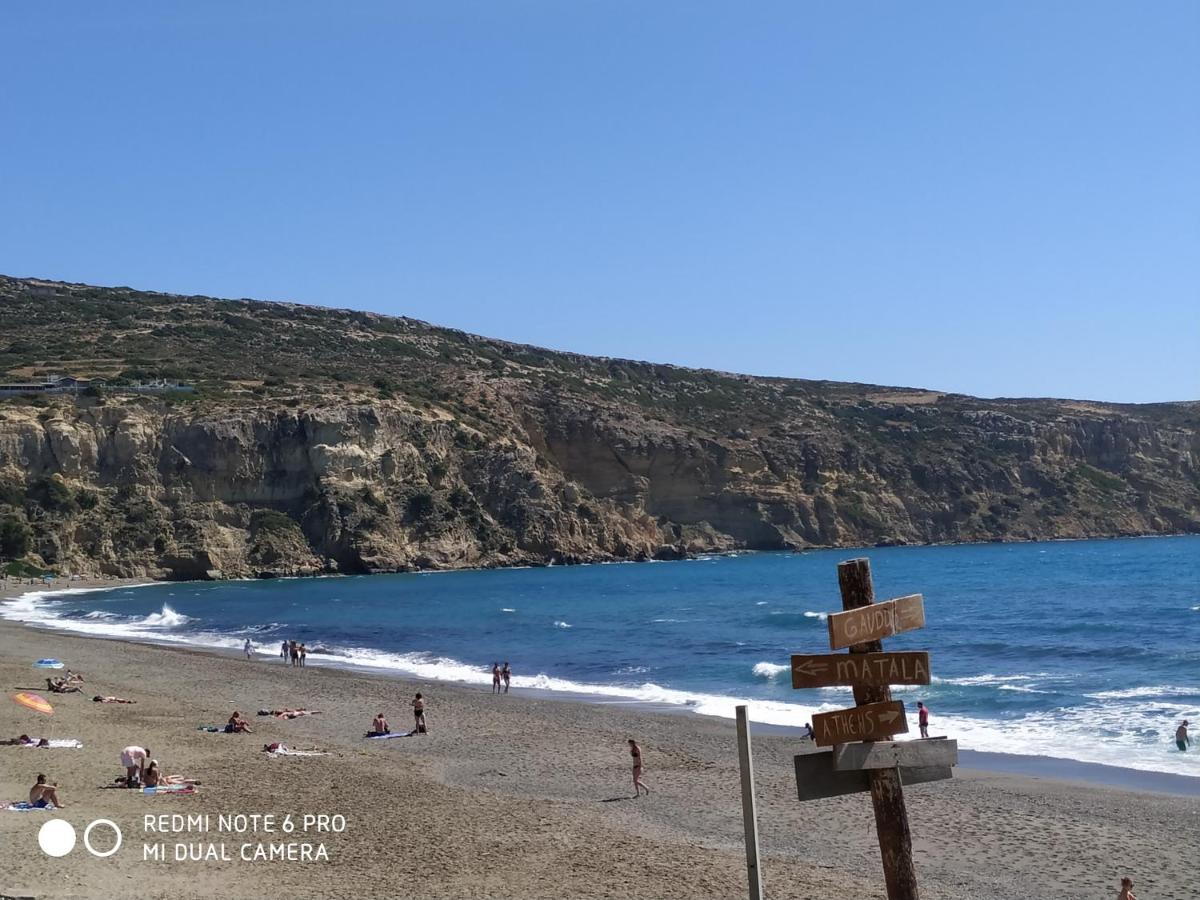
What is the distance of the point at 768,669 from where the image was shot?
116 ft

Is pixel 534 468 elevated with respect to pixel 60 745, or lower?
elevated

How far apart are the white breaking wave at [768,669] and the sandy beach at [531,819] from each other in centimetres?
874

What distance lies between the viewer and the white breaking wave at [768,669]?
34.7 m

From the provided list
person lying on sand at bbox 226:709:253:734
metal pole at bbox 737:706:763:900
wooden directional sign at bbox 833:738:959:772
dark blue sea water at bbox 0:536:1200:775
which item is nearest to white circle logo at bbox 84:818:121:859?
metal pole at bbox 737:706:763:900

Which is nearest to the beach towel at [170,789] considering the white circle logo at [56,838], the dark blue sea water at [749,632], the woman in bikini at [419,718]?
the white circle logo at [56,838]

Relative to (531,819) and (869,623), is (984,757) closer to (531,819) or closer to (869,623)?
(531,819)

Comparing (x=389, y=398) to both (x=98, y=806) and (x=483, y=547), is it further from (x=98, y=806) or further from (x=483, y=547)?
(x=98, y=806)

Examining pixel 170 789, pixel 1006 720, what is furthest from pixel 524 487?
pixel 170 789

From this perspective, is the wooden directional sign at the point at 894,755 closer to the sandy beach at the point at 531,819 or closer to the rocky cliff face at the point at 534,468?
the sandy beach at the point at 531,819

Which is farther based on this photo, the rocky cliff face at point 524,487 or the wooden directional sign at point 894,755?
the rocky cliff face at point 524,487

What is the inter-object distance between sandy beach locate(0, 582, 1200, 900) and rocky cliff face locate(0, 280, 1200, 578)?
60.0 m

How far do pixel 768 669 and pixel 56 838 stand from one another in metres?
25.7

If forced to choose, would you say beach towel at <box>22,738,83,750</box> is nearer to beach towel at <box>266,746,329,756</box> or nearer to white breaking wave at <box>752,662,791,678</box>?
beach towel at <box>266,746,329,756</box>

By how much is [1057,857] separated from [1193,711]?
13.5 m
